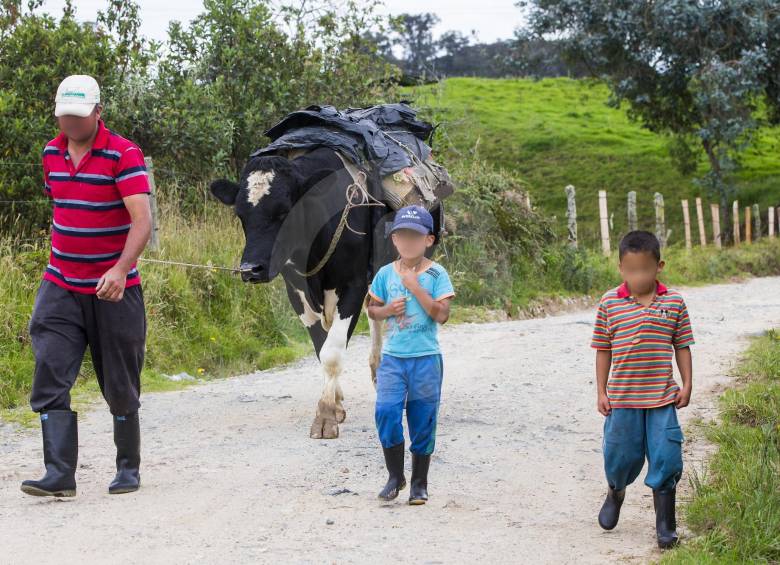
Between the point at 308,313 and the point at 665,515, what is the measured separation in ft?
12.8

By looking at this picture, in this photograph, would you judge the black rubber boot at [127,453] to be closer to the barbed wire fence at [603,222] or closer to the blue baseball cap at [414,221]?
the barbed wire fence at [603,222]

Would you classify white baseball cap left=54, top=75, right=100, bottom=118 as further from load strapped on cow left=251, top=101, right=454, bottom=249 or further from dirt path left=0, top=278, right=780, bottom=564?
dirt path left=0, top=278, right=780, bottom=564

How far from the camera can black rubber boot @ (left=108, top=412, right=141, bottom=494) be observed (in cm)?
586

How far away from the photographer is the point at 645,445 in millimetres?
4914

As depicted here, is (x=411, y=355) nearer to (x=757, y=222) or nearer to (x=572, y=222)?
(x=572, y=222)

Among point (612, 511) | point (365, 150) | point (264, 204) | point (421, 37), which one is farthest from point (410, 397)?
point (421, 37)

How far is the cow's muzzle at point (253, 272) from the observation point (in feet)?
22.8

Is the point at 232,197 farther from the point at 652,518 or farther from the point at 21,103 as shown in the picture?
the point at 21,103

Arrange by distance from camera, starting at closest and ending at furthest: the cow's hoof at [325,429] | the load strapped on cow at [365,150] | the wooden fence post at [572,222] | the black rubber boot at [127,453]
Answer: the black rubber boot at [127,453] < the cow's hoof at [325,429] < the load strapped on cow at [365,150] < the wooden fence post at [572,222]

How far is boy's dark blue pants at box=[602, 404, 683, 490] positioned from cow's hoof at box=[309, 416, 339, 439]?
2744 millimetres

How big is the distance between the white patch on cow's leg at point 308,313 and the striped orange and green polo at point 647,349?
3561mm

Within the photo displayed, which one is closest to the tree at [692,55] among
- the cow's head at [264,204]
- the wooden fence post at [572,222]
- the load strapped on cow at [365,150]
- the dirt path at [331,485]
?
the wooden fence post at [572,222]

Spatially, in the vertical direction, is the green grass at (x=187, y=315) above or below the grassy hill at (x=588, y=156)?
below

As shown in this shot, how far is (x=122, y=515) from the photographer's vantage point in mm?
5305
